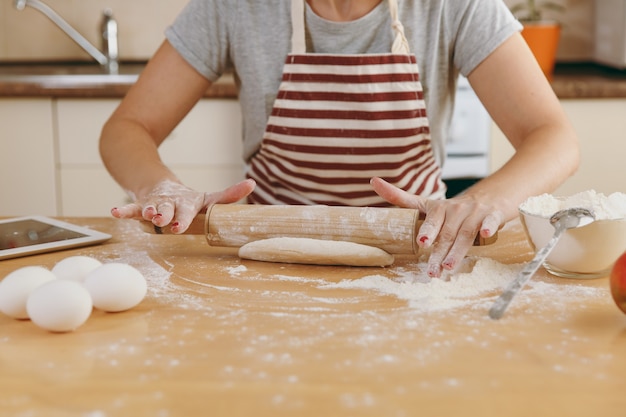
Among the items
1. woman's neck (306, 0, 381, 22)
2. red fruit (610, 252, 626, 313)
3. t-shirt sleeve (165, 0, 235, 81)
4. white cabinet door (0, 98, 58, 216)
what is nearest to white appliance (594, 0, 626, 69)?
woman's neck (306, 0, 381, 22)

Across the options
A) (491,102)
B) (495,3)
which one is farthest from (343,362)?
(495,3)

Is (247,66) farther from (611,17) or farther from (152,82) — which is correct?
(611,17)

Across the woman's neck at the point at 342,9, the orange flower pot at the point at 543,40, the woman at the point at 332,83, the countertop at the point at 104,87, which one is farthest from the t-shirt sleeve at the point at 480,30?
the orange flower pot at the point at 543,40

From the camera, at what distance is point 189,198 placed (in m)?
1.17

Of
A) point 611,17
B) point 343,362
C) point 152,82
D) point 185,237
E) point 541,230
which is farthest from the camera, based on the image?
point 611,17

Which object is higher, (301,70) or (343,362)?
(301,70)

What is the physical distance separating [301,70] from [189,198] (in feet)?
1.44

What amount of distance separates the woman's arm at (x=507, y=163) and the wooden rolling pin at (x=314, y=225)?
3 cm

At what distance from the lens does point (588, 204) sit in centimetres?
100

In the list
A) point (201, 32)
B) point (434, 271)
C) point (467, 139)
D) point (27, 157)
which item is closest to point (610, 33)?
point (467, 139)

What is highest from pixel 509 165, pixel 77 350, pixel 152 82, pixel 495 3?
pixel 495 3

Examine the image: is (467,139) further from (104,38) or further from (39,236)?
(39,236)

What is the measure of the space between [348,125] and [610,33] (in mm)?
1478

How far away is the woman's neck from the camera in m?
1.51
